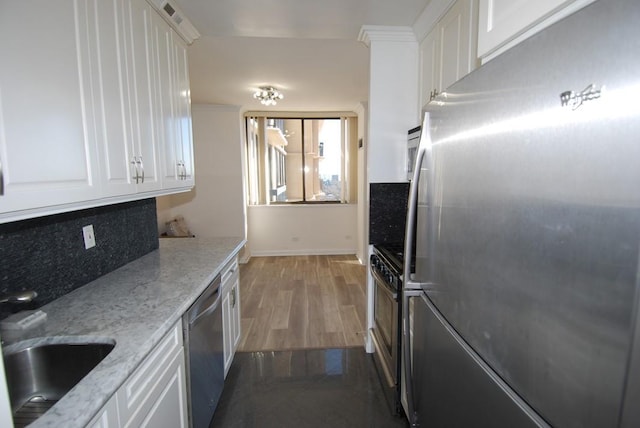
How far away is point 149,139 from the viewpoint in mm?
1746

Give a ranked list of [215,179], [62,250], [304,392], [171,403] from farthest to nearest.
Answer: [215,179], [304,392], [62,250], [171,403]

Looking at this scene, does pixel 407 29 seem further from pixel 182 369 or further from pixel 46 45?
pixel 182 369

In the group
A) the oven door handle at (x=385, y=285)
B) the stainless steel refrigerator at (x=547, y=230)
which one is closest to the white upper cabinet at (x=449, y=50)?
the stainless steel refrigerator at (x=547, y=230)

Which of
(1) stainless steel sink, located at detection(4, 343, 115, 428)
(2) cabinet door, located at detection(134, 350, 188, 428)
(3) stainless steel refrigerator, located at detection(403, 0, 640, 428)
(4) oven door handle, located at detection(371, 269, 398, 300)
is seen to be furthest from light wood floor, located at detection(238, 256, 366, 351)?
(3) stainless steel refrigerator, located at detection(403, 0, 640, 428)

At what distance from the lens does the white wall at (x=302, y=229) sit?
579 centimetres

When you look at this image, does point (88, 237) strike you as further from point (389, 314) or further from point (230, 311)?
point (389, 314)

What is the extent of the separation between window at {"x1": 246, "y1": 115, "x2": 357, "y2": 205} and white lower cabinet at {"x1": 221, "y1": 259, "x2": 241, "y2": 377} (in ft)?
11.3

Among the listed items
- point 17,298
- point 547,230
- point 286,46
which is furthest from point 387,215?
point 17,298

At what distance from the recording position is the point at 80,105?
1178mm

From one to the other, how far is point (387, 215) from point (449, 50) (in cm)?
121

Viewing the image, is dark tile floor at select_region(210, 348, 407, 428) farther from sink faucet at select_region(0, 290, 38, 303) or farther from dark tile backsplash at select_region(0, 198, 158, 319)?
sink faucet at select_region(0, 290, 38, 303)

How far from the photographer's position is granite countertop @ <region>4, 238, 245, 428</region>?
0.81m

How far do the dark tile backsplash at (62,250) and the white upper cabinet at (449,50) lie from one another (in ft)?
6.87

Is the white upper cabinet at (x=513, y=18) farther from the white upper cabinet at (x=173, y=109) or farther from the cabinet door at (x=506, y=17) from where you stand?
the white upper cabinet at (x=173, y=109)
